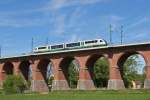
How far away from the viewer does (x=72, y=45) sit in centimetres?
8119

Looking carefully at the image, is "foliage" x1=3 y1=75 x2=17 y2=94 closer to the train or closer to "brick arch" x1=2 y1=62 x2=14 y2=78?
the train

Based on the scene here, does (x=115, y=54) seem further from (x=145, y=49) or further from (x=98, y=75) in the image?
(x=98, y=75)

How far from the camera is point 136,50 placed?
70000mm

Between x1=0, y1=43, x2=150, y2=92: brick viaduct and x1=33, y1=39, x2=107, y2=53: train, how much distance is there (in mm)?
847

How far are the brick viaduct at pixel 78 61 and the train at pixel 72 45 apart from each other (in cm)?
85

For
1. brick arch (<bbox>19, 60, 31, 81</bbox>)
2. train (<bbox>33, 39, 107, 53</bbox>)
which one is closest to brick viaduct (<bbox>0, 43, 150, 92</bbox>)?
brick arch (<bbox>19, 60, 31, 81</bbox>)

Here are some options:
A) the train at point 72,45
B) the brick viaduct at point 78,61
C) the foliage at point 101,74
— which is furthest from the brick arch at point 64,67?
the foliage at point 101,74

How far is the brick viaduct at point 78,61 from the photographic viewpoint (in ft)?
234

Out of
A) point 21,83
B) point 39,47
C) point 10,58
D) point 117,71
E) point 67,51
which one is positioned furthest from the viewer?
point 10,58

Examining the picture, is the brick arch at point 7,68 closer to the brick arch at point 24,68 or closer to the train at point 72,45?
the brick arch at point 24,68

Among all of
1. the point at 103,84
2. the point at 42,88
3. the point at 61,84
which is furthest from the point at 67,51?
the point at 103,84

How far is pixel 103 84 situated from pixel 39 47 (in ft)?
60.1

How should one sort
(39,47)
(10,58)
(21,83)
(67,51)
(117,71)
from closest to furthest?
(21,83) → (117,71) → (67,51) → (39,47) → (10,58)

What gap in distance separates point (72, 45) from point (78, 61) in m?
3.25
